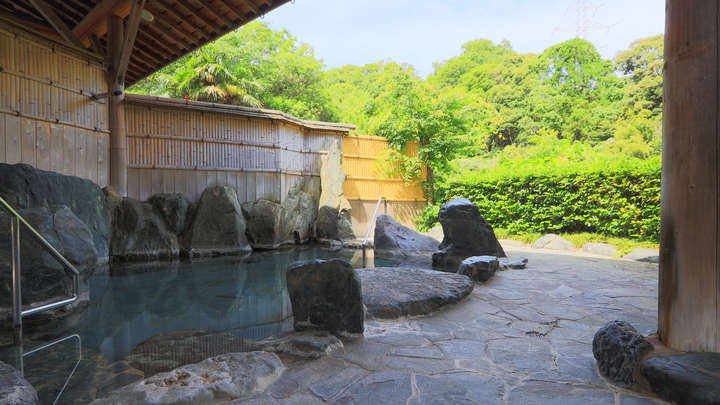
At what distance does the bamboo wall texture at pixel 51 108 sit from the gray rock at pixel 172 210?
1.02m

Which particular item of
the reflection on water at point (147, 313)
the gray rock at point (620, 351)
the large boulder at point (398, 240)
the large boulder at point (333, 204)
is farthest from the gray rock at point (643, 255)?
the large boulder at point (333, 204)

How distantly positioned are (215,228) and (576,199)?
783 cm

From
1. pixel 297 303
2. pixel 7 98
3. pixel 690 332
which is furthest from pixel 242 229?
pixel 690 332

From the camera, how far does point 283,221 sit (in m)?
9.38

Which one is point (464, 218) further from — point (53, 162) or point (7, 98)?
point (7, 98)

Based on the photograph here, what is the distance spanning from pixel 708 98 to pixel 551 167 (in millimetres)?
7345

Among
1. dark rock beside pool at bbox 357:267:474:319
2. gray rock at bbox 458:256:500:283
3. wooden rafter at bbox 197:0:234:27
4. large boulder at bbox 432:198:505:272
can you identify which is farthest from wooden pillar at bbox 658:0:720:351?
wooden rafter at bbox 197:0:234:27

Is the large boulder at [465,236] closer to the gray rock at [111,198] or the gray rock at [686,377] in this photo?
the gray rock at [686,377]

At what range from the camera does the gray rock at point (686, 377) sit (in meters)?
1.59

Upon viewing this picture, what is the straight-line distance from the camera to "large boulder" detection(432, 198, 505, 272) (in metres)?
6.33

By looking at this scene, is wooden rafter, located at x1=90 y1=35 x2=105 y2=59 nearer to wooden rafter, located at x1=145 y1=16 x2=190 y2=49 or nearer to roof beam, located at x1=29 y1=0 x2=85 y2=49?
roof beam, located at x1=29 y1=0 x2=85 y2=49

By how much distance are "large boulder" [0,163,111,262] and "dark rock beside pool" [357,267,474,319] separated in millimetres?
4633

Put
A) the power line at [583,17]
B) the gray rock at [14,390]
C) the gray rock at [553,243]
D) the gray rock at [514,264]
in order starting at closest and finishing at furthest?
1. the gray rock at [14,390]
2. the gray rock at [514,264]
3. the power line at [583,17]
4. the gray rock at [553,243]

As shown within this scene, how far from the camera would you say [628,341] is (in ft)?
6.79
